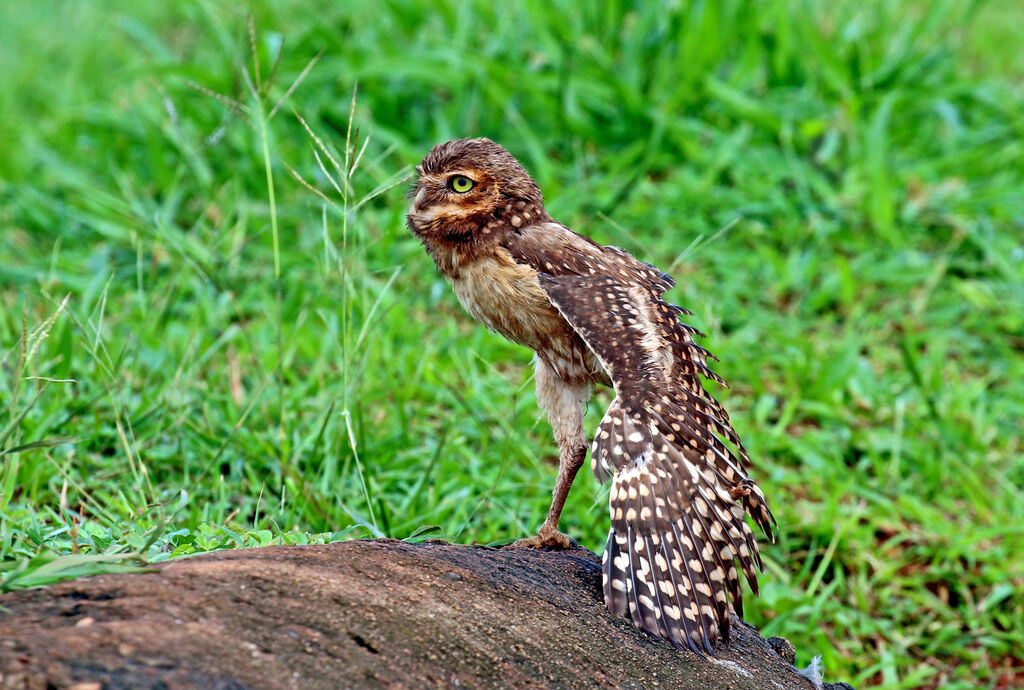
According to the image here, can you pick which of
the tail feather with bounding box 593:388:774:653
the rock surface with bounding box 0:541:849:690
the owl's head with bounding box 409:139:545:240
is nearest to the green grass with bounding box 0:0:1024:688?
the owl's head with bounding box 409:139:545:240

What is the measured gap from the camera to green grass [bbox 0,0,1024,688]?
4426mm

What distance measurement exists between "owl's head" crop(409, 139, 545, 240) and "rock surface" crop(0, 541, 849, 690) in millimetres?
1024

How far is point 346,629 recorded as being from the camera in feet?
7.99

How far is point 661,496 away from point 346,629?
3.48 ft

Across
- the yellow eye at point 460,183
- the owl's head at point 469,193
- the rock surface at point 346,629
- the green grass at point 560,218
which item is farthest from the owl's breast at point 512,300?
the rock surface at point 346,629

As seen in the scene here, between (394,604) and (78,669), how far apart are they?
76cm

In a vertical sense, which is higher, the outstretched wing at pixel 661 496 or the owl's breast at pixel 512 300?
the owl's breast at pixel 512 300

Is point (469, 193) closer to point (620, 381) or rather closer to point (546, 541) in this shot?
point (620, 381)

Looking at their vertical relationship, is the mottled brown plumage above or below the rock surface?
above

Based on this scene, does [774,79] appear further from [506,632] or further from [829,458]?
[506,632]

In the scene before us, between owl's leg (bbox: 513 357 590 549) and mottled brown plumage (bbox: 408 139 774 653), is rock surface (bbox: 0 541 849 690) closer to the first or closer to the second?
mottled brown plumage (bbox: 408 139 774 653)

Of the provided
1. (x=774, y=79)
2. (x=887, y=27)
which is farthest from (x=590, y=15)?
(x=887, y=27)

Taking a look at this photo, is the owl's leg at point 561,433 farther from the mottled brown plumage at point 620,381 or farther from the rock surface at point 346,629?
the rock surface at point 346,629

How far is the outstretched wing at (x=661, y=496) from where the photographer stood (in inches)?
121
